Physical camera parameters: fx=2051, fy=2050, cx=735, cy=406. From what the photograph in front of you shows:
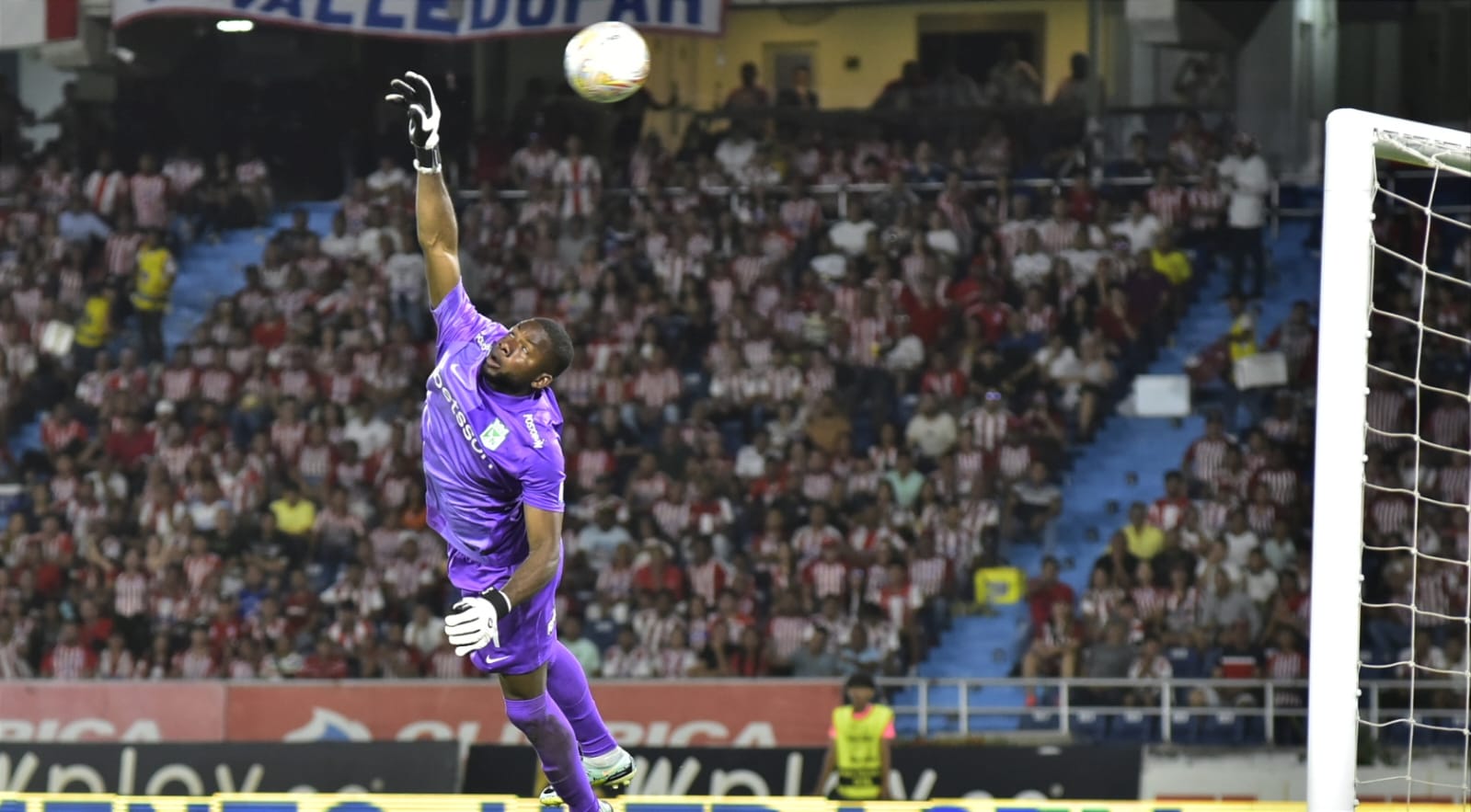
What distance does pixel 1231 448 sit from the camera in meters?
16.0

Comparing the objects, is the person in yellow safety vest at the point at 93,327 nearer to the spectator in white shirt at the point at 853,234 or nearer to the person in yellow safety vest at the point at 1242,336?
the spectator in white shirt at the point at 853,234

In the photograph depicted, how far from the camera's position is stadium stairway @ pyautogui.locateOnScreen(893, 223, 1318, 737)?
15.0 m

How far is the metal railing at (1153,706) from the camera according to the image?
549 inches

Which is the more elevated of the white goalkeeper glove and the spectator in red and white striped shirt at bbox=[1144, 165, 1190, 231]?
the spectator in red and white striped shirt at bbox=[1144, 165, 1190, 231]

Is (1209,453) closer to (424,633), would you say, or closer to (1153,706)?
(1153,706)

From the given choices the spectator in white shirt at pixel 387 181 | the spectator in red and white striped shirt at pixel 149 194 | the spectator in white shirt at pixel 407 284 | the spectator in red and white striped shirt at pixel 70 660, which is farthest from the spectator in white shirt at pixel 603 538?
the spectator in red and white striped shirt at pixel 149 194

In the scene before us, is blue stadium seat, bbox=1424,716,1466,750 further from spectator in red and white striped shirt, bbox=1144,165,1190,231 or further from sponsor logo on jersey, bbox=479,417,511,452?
sponsor logo on jersey, bbox=479,417,511,452

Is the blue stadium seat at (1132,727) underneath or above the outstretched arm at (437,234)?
underneath

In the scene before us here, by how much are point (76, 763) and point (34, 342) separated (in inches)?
213

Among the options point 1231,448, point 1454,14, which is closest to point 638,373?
point 1231,448

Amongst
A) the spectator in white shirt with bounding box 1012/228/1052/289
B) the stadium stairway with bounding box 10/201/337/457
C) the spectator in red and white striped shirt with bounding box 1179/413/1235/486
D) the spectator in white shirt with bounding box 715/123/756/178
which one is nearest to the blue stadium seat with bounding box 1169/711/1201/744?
the spectator in red and white striped shirt with bounding box 1179/413/1235/486

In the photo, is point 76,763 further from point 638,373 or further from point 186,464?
point 638,373

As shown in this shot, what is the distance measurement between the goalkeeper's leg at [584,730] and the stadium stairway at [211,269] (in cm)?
1229

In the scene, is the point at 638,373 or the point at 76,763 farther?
the point at 638,373
